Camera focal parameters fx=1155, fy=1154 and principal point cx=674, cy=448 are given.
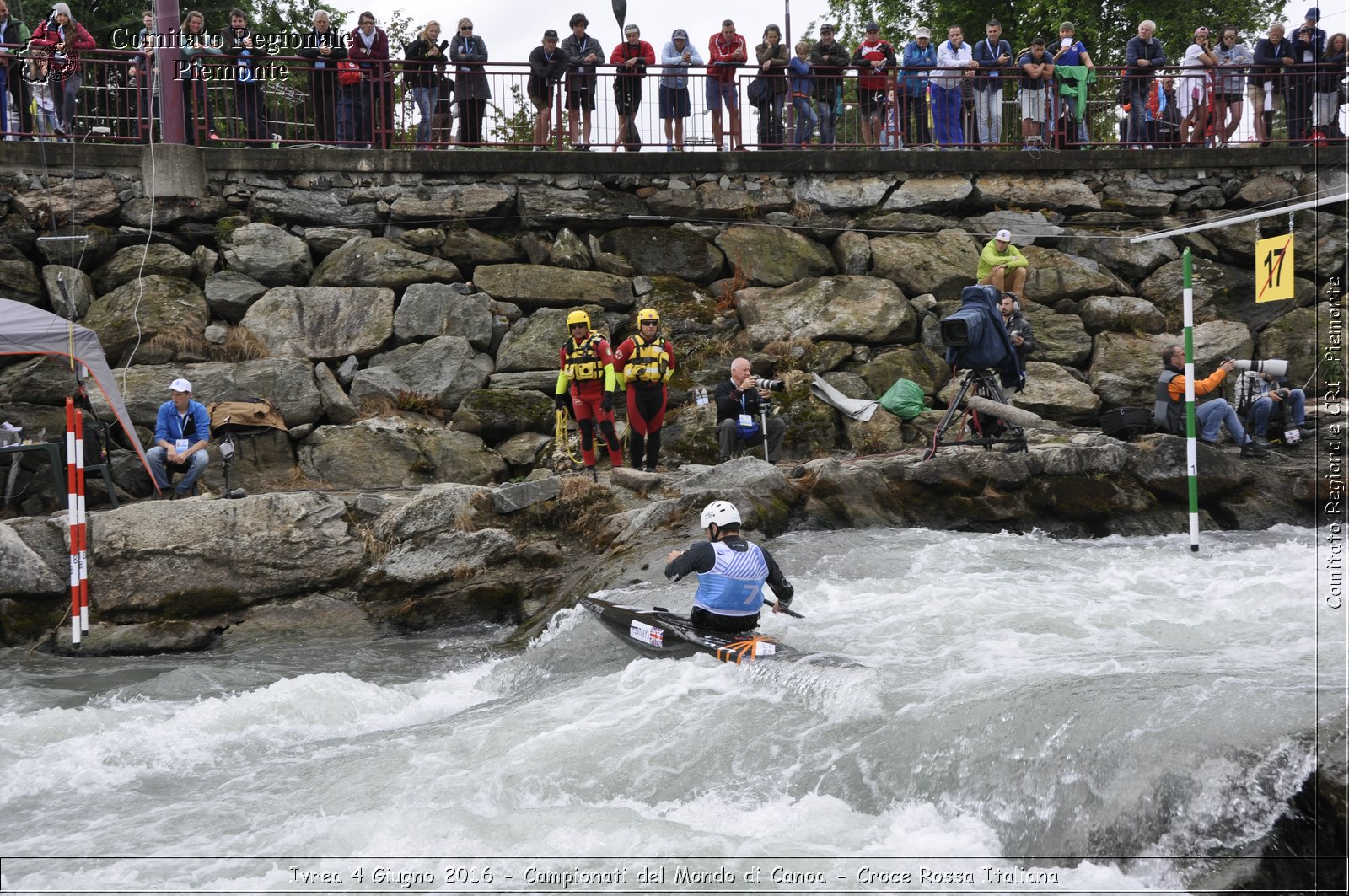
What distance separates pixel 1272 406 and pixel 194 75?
12944mm

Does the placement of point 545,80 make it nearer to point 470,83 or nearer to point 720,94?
point 470,83

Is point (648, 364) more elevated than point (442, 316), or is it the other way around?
point (442, 316)

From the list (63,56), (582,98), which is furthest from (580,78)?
(63,56)

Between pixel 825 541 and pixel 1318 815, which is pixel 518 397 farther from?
pixel 1318 815

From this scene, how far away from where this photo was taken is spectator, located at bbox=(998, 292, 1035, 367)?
11.4m

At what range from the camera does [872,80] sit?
15.5 meters

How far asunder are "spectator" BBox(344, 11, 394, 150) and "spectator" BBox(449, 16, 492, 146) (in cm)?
85

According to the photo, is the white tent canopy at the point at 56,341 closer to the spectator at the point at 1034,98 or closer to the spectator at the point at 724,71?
the spectator at the point at 724,71

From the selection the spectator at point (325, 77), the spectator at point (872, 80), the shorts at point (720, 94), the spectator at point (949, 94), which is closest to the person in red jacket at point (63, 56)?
the spectator at point (325, 77)

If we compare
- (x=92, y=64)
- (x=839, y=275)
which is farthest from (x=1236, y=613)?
(x=92, y=64)

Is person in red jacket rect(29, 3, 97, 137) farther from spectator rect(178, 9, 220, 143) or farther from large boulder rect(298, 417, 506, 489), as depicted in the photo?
large boulder rect(298, 417, 506, 489)

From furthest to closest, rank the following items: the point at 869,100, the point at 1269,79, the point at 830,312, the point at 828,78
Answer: the point at 1269,79 → the point at 869,100 → the point at 828,78 → the point at 830,312

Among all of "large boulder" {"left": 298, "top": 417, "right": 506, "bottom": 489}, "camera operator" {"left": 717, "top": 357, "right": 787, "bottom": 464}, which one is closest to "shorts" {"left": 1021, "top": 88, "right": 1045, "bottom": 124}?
"camera operator" {"left": 717, "top": 357, "right": 787, "bottom": 464}

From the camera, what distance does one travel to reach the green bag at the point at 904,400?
13703 millimetres
